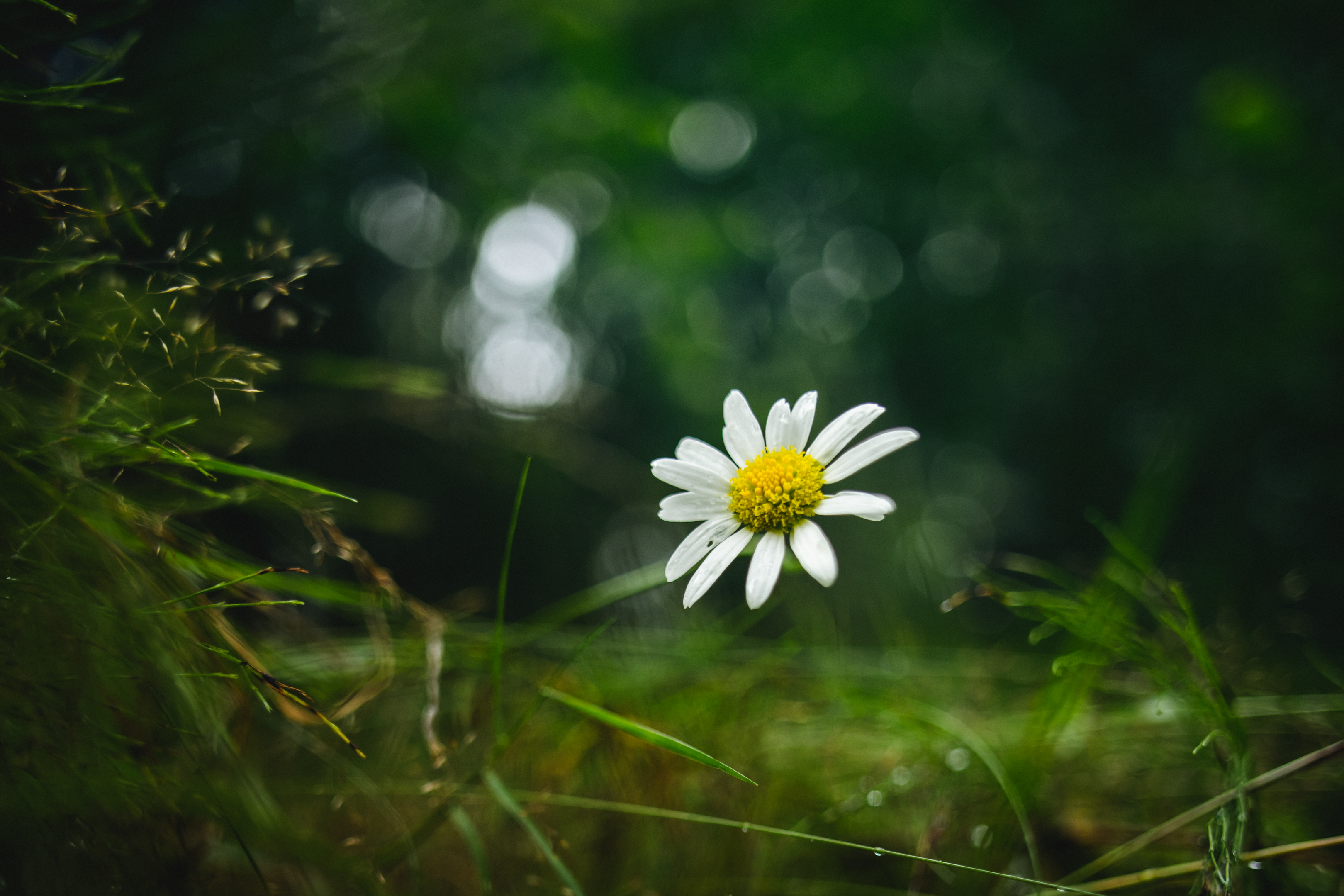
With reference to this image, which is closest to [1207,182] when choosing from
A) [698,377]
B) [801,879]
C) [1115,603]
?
[698,377]

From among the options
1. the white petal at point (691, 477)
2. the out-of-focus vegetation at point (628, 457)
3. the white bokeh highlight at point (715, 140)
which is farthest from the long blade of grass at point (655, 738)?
the white bokeh highlight at point (715, 140)

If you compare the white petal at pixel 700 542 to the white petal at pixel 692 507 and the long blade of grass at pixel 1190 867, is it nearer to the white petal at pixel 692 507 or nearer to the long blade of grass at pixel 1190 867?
the white petal at pixel 692 507

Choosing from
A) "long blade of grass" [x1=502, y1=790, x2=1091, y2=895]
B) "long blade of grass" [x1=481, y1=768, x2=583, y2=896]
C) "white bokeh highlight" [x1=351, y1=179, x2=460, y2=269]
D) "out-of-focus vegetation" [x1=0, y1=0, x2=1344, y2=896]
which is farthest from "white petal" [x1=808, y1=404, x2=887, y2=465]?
"white bokeh highlight" [x1=351, y1=179, x2=460, y2=269]

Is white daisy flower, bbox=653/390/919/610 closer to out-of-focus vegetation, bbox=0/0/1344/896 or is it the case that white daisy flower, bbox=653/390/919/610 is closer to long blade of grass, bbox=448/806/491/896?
out-of-focus vegetation, bbox=0/0/1344/896

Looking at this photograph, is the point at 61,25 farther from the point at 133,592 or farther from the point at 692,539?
the point at 692,539

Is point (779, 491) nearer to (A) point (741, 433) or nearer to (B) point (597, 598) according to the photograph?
(A) point (741, 433)

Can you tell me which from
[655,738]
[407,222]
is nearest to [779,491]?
[655,738]
